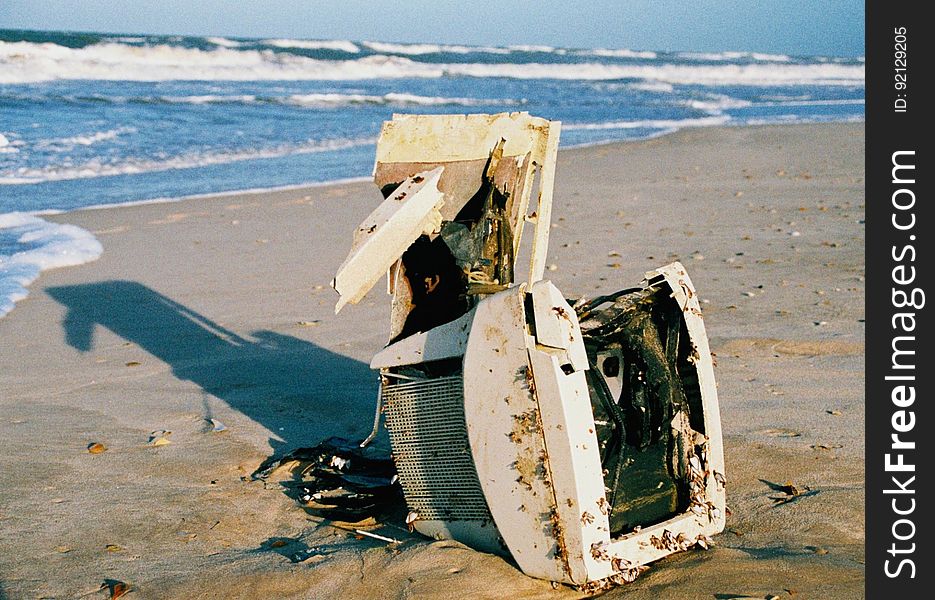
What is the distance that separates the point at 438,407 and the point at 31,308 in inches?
178

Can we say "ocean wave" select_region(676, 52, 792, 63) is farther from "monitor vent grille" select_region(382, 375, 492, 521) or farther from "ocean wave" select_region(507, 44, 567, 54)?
"monitor vent grille" select_region(382, 375, 492, 521)

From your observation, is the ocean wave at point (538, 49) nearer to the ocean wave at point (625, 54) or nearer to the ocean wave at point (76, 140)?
the ocean wave at point (625, 54)

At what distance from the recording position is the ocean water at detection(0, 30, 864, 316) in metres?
12.2

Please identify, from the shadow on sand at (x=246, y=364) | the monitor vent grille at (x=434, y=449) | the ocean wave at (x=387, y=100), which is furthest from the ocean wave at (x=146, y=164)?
the monitor vent grille at (x=434, y=449)

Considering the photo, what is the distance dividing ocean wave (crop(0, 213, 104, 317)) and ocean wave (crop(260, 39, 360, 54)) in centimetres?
3516

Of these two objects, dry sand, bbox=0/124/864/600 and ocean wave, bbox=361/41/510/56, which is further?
ocean wave, bbox=361/41/510/56

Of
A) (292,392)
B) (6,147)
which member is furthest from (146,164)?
(292,392)

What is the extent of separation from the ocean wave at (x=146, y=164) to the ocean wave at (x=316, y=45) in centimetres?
2935

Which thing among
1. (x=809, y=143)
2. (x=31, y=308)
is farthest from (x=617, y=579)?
(x=809, y=143)

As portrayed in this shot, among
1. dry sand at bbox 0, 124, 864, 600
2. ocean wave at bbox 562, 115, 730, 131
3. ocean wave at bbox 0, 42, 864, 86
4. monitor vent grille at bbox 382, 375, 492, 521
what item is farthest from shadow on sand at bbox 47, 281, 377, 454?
ocean wave at bbox 0, 42, 864, 86

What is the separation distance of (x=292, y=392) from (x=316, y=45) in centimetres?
4227

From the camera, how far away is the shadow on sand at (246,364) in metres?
4.38

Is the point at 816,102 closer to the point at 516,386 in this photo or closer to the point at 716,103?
the point at 716,103

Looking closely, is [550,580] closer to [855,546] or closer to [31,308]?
[855,546]
